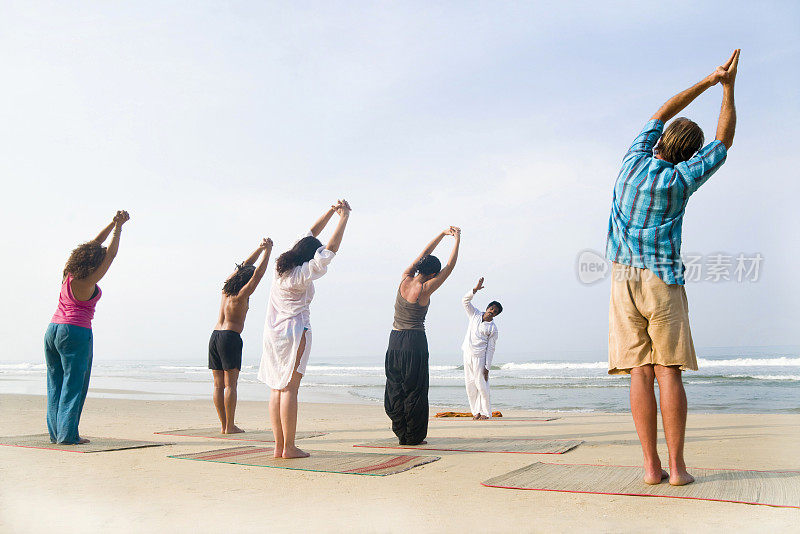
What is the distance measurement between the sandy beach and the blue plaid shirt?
1.33 m

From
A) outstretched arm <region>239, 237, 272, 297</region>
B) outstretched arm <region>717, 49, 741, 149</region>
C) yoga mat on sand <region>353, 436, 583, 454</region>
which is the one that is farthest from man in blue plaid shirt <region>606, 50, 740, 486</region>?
outstretched arm <region>239, 237, 272, 297</region>

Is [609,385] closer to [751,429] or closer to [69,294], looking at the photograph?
[751,429]

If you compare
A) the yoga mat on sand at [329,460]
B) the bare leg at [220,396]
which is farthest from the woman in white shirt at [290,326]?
the bare leg at [220,396]

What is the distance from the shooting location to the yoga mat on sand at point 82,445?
5.45m

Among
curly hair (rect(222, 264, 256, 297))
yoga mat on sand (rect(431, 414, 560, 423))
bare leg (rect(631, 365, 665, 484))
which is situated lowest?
yoga mat on sand (rect(431, 414, 560, 423))

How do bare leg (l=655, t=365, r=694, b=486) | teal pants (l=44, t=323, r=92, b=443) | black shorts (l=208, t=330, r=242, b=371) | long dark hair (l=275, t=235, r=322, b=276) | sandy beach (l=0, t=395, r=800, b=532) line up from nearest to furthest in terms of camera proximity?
sandy beach (l=0, t=395, r=800, b=532)
bare leg (l=655, t=365, r=694, b=486)
long dark hair (l=275, t=235, r=322, b=276)
teal pants (l=44, t=323, r=92, b=443)
black shorts (l=208, t=330, r=242, b=371)

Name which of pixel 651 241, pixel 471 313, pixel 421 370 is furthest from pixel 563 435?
pixel 651 241

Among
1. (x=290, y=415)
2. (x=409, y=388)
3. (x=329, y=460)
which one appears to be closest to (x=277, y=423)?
(x=290, y=415)

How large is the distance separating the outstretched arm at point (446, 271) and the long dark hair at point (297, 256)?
145cm

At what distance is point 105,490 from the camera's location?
368 centimetres

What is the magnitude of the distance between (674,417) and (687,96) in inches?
76.0

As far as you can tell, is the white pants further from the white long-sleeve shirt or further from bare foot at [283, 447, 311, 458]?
bare foot at [283, 447, 311, 458]

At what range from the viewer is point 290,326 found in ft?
16.4

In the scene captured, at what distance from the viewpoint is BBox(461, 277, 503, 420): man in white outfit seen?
33.1ft
